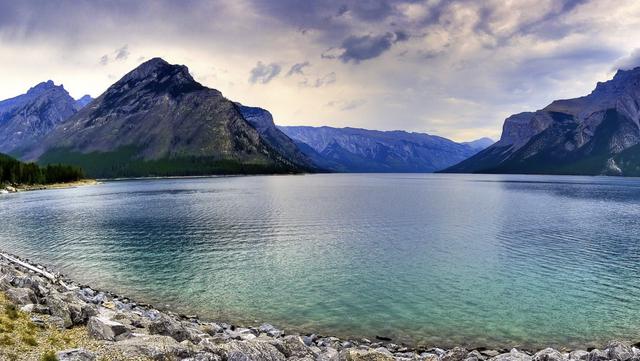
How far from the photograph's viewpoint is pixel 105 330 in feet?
85.8

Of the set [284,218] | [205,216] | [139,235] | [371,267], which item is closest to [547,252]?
[371,267]

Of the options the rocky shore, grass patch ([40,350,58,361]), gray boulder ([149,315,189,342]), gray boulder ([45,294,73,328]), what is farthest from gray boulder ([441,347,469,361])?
gray boulder ([45,294,73,328])

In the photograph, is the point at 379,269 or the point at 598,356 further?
the point at 379,269

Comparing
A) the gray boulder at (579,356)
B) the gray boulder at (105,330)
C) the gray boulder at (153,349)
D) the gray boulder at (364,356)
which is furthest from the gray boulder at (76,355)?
the gray boulder at (579,356)

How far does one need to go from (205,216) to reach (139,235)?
30.6m

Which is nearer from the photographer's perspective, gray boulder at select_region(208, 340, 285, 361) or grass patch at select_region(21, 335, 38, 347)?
grass patch at select_region(21, 335, 38, 347)

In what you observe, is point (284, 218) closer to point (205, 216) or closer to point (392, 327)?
point (205, 216)

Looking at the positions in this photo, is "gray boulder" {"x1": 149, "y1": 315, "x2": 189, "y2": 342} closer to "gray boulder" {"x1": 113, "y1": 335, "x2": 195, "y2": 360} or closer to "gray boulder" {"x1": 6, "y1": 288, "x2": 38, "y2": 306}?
"gray boulder" {"x1": 113, "y1": 335, "x2": 195, "y2": 360}

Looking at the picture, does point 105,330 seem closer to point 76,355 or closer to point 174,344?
point 76,355

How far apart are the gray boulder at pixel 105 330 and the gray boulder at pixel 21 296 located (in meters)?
7.39

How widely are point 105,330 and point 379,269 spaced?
39995 millimetres

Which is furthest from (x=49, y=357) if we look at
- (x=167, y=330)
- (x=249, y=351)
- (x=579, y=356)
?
(x=579, y=356)

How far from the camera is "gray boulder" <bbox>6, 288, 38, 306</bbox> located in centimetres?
3027

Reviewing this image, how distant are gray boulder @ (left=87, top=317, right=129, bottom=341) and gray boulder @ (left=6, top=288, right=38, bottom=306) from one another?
7.39m
